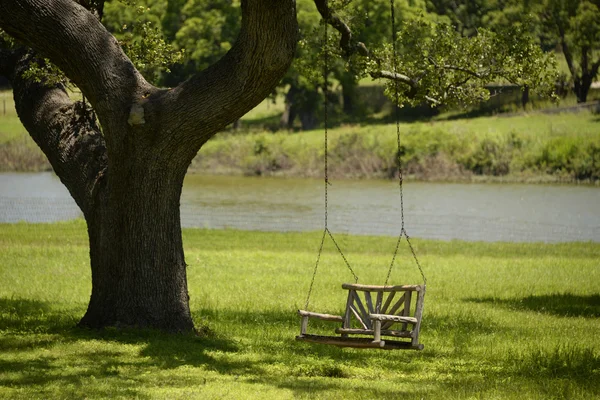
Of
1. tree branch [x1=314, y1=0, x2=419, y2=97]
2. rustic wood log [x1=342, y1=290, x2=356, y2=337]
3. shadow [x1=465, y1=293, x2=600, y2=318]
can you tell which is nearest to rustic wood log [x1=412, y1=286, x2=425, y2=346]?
rustic wood log [x1=342, y1=290, x2=356, y2=337]

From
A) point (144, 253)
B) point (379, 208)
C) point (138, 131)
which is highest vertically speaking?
point (138, 131)

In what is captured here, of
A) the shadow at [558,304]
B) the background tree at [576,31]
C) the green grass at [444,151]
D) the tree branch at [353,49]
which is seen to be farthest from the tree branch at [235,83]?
the background tree at [576,31]

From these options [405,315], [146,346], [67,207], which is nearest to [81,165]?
[146,346]

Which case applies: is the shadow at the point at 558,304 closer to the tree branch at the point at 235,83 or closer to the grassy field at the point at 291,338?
the grassy field at the point at 291,338

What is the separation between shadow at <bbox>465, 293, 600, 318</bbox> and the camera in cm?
1795

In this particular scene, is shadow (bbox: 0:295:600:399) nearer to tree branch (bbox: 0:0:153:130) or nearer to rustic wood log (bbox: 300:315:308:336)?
rustic wood log (bbox: 300:315:308:336)

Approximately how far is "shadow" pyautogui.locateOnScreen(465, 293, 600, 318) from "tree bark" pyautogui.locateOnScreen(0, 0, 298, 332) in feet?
22.3

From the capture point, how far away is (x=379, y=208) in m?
44.6

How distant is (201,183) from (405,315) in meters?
48.6

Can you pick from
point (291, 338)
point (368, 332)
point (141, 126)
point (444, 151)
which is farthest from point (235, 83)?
point (444, 151)

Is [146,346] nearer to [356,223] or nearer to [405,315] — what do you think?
[405,315]

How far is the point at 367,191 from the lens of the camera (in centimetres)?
5316

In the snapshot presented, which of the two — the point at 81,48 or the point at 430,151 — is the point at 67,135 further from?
the point at 430,151

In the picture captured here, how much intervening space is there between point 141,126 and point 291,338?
3472 mm
